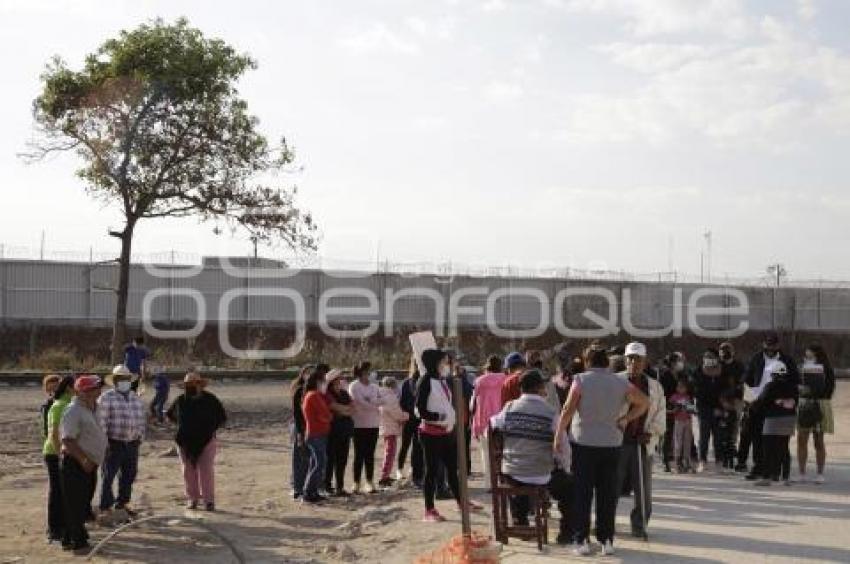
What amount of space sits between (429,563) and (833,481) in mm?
8282

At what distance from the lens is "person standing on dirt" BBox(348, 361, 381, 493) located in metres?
15.6

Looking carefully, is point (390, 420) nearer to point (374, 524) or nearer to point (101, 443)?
point (374, 524)

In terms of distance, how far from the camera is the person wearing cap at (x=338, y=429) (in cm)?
1524

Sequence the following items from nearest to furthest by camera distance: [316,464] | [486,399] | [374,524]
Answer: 1. [374,524]
2. [486,399]
3. [316,464]

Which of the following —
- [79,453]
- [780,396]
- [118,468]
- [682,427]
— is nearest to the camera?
[79,453]

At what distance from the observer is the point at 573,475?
10.7 m

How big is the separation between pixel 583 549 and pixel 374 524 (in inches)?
125

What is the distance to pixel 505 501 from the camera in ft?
36.5

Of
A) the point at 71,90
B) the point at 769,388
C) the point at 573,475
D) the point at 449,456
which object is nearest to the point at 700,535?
the point at 573,475

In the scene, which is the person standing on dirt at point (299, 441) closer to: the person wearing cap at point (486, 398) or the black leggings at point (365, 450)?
the black leggings at point (365, 450)

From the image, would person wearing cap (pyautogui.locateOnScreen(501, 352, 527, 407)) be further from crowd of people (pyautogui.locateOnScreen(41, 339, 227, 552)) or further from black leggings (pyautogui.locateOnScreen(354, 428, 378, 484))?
crowd of people (pyautogui.locateOnScreen(41, 339, 227, 552))

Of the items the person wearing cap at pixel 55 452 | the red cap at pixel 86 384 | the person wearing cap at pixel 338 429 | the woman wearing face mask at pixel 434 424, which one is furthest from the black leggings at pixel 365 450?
the red cap at pixel 86 384

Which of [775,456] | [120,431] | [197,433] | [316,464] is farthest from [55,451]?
[775,456]

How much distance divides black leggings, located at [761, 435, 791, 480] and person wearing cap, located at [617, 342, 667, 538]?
3.88m
